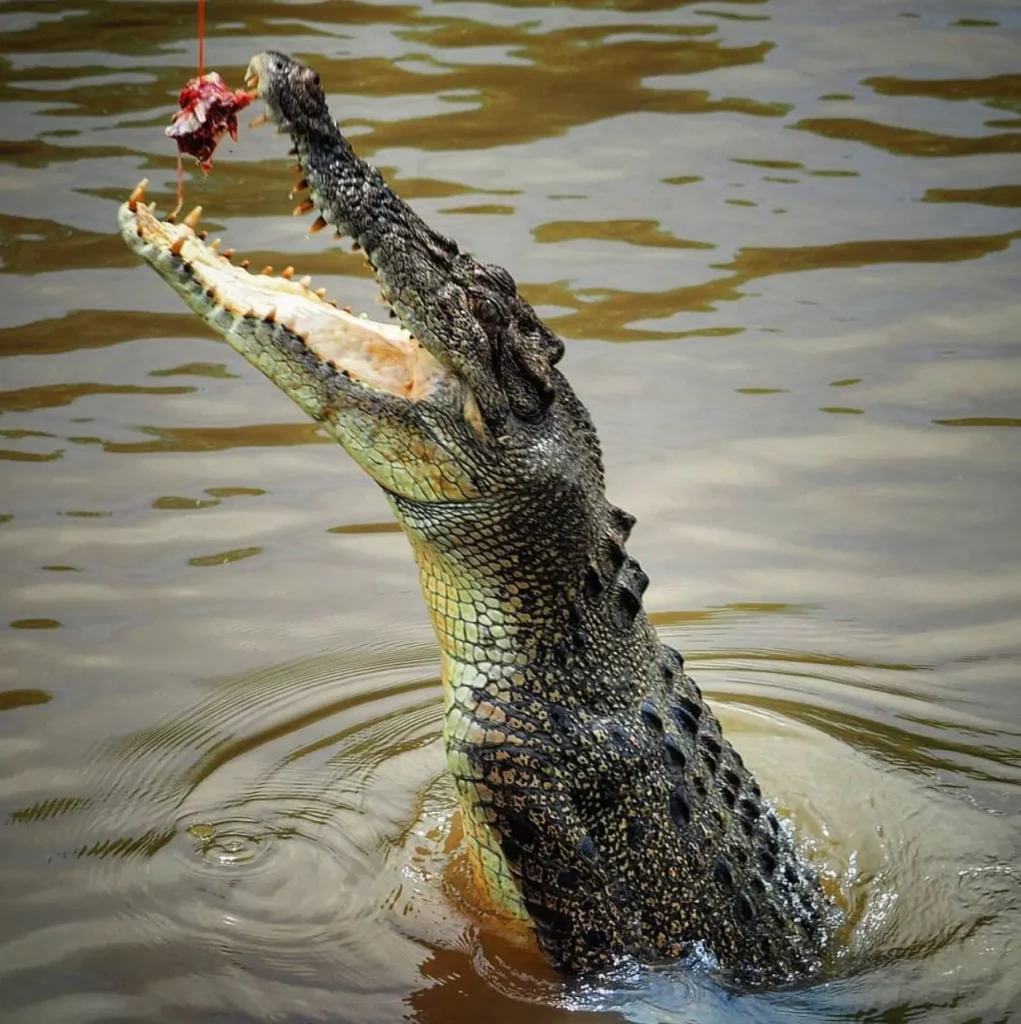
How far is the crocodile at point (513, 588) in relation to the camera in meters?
3.77

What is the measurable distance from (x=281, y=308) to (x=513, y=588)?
0.93 meters

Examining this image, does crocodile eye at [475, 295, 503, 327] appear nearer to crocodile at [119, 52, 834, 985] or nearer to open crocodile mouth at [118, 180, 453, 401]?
crocodile at [119, 52, 834, 985]

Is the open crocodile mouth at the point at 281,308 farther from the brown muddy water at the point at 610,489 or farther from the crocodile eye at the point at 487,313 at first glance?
the brown muddy water at the point at 610,489

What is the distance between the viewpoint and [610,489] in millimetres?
6340

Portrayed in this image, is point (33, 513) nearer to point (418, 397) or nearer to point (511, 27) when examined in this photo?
point (418, 397)

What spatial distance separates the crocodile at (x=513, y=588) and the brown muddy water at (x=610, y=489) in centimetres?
22

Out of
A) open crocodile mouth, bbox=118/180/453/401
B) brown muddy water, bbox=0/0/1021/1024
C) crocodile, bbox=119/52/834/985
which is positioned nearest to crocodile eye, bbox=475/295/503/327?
crocodile, bbox=119/52/834/985

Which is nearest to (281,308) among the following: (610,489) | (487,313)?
(487,313)

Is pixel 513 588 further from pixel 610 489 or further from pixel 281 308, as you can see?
pixel 610 489

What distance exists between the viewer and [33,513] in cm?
595

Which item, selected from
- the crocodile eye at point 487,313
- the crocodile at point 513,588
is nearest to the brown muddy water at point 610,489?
the crocodile at point 513,588

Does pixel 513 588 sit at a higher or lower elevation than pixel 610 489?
higher

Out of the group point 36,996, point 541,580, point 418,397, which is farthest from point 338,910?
point 418,397

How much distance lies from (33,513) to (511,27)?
5998mm
